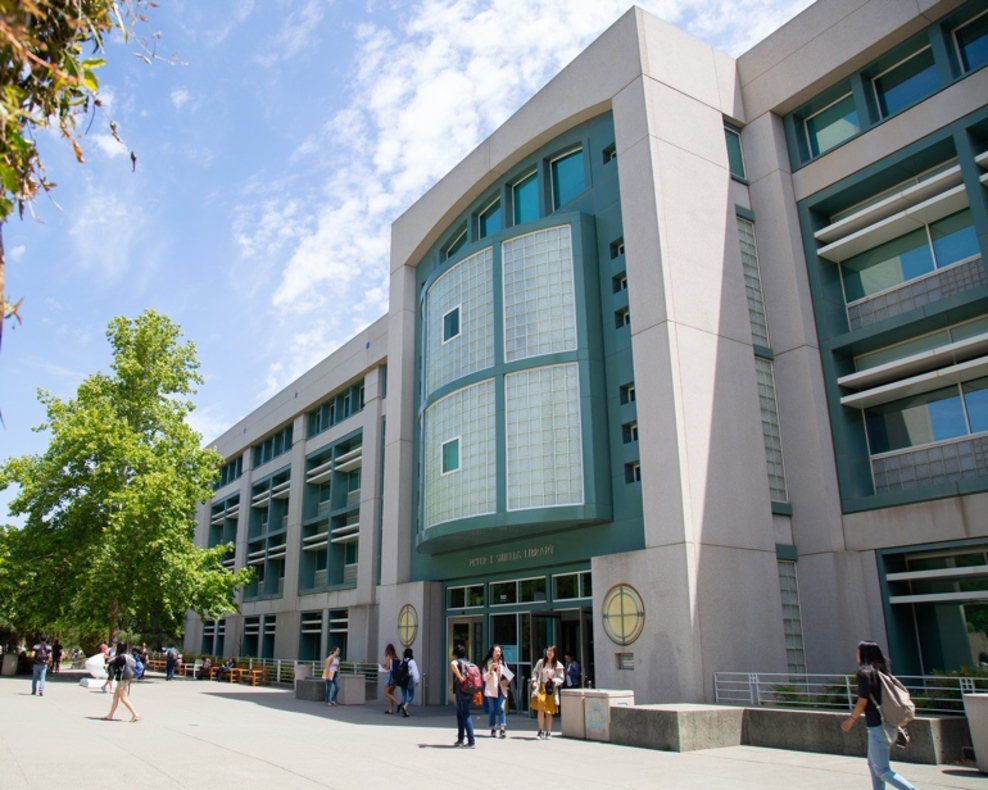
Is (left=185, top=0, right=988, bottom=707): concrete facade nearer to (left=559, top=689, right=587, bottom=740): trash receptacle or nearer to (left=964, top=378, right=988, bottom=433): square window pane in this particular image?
(left=964, top=378, right=988, bottom=433): square window pane

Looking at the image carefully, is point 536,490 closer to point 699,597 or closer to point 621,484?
point 621,484

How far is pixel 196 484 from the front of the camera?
36875 mm

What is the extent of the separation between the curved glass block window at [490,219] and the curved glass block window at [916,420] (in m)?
13.4

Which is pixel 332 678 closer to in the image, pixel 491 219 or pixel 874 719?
pixel 491 219

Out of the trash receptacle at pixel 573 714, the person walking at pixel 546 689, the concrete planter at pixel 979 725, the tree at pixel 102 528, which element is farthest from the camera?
the tree at pixel 102 528

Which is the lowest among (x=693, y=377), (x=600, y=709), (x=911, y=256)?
(x=600, y=709)

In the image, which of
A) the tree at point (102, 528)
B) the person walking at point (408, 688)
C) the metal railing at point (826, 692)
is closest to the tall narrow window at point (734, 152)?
the metal railing at point (826, 692)

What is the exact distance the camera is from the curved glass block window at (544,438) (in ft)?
69.1

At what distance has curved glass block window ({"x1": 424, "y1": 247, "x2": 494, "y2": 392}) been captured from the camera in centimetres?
2397

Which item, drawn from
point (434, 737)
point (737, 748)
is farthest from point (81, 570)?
point (737, 748)

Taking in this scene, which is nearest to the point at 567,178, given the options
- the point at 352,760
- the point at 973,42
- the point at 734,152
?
the point at 734,152

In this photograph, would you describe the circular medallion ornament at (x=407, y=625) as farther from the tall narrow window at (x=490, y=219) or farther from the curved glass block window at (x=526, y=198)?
the curved glass block window at (x=526, y=198)

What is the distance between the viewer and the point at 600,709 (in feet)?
50.6

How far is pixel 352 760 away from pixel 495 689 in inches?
145
